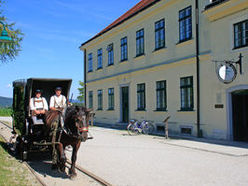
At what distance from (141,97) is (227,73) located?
8.23 metres

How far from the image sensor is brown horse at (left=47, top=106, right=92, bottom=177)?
6227mm

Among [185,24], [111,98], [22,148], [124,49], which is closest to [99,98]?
[111,98]

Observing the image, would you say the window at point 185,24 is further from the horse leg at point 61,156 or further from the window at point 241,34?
the horse leg at point 61,156

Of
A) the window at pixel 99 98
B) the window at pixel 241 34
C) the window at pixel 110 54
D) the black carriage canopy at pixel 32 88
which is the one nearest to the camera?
the black carriage canopy at pixel 32 88

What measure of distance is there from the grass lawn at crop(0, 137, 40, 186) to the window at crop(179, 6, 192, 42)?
37.6 feet

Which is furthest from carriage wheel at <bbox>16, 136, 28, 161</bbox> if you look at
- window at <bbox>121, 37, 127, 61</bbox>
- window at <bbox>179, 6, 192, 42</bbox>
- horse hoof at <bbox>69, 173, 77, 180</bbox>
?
window at <bbox>121, 37, 127, 61</bbox>

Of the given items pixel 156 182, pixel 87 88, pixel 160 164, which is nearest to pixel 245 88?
pixel 160 164

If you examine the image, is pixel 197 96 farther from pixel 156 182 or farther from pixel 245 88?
pixel 156 182

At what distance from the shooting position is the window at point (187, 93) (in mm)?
16016

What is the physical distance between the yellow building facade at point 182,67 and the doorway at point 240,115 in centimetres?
4

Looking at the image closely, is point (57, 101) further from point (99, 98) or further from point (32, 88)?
point (99, 98)

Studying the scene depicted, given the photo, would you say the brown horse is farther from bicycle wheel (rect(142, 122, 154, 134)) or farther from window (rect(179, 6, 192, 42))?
window (rect(179, 6, 192, 42))

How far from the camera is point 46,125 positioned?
7680 mm

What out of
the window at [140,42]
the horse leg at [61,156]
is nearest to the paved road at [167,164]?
the horse leg at [61,156]
